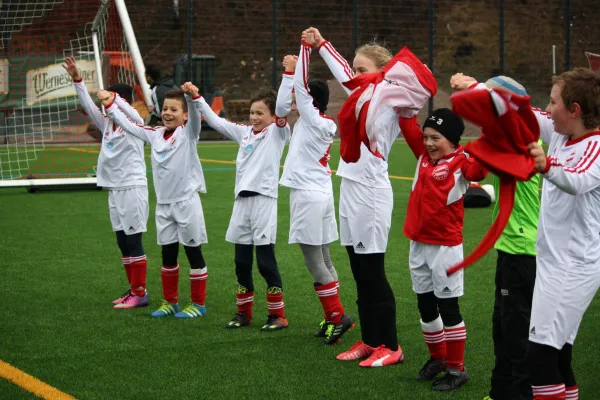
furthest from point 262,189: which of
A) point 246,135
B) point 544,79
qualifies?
point 544,79

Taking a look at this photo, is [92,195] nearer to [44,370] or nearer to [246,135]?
[246,135]

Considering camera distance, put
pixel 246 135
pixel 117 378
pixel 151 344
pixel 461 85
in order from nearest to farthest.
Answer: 1. pixel 461 85
2. pixel 117 378
3. pixel 151 344
4. pixel 246 135

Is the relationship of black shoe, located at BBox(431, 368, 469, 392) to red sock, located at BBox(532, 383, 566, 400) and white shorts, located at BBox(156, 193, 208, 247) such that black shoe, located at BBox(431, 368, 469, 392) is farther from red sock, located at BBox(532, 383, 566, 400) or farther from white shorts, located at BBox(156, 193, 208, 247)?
white shorts, located at BBox(156, 193, 208, 247)

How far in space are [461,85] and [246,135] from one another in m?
2.57

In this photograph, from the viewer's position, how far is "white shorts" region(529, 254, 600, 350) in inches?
142

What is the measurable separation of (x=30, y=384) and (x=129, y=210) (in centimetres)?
245

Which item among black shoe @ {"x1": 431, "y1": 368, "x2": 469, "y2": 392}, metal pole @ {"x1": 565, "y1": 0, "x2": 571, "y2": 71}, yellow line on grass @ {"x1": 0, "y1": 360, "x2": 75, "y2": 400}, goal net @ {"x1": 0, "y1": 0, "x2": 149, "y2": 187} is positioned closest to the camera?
yellow line on grass @ {"x1": 0, "y1": 360, "x2": 75, "y2": 400}

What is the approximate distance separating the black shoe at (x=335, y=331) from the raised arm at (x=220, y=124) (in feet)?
4.89

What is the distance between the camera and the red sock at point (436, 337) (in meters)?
4.94

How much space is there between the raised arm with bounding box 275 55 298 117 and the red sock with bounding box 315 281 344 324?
1.21 meters

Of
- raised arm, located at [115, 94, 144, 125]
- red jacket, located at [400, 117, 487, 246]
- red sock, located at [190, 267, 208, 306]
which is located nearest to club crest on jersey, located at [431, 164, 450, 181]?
red jacket, located at [400, 117, 487, 246]

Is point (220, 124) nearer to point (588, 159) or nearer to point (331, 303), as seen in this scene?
point (331, 303)

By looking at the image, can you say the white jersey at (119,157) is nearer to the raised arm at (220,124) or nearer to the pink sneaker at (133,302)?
the pink sneaker at (133,302)

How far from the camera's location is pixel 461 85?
393 centimetres
